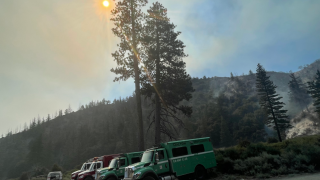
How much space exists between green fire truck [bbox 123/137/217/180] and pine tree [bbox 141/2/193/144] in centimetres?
562

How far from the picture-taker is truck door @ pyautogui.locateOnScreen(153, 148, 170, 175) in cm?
1080

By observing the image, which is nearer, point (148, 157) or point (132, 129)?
point (148, 157)

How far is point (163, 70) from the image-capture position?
19.4 meters

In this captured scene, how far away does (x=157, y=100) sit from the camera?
1892cm

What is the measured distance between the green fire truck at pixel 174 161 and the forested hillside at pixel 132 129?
142 feet

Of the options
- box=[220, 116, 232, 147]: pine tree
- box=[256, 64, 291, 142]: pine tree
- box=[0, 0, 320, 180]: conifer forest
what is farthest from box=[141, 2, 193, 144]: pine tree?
box=[220, 116, 232, 147]: pine tree

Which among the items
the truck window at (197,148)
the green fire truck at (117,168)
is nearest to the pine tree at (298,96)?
the truck window at (197,148)

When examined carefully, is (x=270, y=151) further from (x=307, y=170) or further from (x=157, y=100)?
(x=157, y=100)

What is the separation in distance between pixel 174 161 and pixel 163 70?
10.3 metres

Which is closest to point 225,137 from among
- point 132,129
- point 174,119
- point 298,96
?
point 132,129

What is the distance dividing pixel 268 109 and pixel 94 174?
49.9 m

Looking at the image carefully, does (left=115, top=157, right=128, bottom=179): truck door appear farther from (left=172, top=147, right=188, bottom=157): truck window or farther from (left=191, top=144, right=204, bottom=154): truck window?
(left=191, top=144, right=204, bottom=154): truck window

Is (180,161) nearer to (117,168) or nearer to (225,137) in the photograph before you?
(117,168)

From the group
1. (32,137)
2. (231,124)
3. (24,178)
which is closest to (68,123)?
(32,137)
